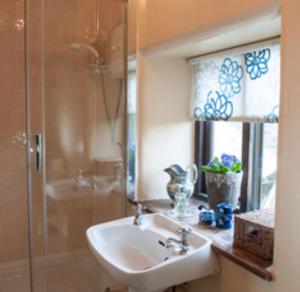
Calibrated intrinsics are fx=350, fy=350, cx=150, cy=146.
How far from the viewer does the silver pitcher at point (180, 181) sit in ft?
6.84

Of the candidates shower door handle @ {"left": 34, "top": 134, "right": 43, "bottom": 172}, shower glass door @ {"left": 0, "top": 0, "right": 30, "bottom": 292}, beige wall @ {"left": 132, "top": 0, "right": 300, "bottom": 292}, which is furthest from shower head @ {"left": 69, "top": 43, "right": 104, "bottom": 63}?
shower door handle @ {"left": 34, "top": 134, "right": 43, "bottom": 172}

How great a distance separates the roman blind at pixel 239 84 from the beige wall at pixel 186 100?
0.20 metres

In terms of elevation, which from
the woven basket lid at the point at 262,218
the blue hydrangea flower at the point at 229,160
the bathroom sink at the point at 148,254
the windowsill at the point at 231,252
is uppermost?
the blue hydrangea flower at the point at 229,160

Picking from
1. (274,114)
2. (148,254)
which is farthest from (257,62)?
(148,254)

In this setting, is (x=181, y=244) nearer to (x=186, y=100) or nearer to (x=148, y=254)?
(x=148, y=254)

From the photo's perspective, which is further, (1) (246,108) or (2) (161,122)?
(2) (161,122)

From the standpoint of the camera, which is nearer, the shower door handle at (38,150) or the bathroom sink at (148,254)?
the bathroom sink at (148,254)

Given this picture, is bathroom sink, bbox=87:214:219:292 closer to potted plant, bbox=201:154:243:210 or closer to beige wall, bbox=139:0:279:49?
potted plant, bbox=201:154:243:210

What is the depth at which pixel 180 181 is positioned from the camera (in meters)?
2.11

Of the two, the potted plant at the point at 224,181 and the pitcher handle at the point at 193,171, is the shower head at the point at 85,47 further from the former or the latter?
the potted plant at the point at 224,181

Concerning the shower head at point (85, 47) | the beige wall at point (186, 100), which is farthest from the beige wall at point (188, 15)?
the shower head at point (85, 47)

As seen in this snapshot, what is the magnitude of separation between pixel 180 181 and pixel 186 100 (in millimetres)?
580

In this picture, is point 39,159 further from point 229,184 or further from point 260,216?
point 260,216

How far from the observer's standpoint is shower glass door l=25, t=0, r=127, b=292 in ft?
8.27
